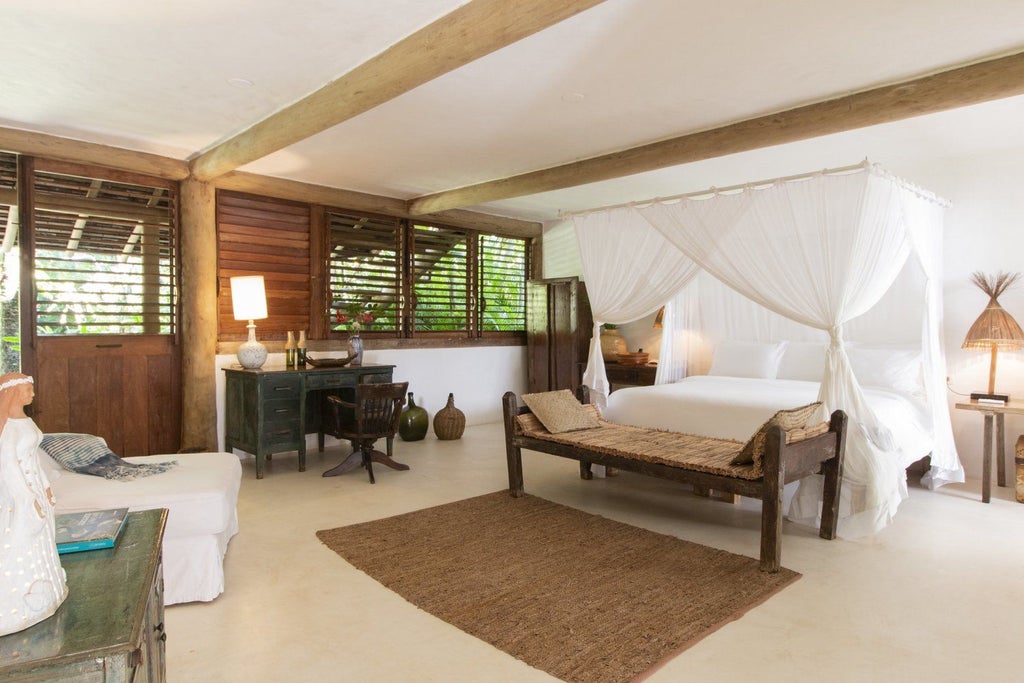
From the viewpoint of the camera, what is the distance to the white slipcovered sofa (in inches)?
105

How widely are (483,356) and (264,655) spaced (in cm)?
525

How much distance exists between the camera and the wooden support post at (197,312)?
515cm

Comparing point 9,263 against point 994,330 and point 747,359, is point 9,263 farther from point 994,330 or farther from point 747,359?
point 994,330

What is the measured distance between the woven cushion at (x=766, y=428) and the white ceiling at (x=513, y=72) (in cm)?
180

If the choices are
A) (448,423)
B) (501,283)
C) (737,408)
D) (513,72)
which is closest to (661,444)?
(737,408)

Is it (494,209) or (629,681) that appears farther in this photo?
(494,209)

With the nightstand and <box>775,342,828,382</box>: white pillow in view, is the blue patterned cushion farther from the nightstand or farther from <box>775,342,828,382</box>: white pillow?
<box>775,342,828,382</box>: white pillow

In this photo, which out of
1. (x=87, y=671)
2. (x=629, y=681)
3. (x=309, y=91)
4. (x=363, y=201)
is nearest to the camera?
(x=87, y=671)

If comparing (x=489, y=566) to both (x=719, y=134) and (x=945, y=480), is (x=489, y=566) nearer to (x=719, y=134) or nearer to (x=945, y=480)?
(x=719, y=134)

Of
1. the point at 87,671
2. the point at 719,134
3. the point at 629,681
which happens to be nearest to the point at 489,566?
the point at 629,681

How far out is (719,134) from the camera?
4.16 meters

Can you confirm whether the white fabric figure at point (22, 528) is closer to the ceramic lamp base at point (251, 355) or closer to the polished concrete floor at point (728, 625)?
the polished concrete floor at point (728, 625)

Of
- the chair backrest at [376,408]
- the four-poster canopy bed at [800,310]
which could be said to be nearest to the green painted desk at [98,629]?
the chair backrest at [376,408]

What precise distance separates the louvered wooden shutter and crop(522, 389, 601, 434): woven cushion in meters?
2.72
